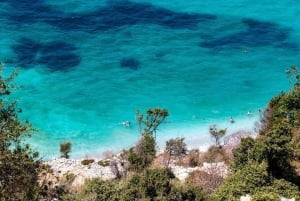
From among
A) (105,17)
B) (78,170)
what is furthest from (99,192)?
(105,17)

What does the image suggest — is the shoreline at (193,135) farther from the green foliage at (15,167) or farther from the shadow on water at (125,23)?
the green foliage at (15,167)

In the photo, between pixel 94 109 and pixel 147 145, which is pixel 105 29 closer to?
pixel 94 109

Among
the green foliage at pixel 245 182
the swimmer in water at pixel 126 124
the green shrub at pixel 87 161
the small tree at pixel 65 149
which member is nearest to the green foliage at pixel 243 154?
the green foliage at pixel 245 182

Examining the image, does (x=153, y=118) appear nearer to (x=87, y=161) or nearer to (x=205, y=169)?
(x=87, y=161)

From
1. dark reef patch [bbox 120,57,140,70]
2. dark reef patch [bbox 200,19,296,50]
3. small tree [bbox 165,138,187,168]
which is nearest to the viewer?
small tree [bbox 165,138,187,168]

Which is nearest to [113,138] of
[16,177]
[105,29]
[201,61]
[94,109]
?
[94,109]

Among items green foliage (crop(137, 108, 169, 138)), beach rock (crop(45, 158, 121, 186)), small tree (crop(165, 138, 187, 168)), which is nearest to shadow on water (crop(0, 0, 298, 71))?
green foliage (crop(137, 108, 169, 138))

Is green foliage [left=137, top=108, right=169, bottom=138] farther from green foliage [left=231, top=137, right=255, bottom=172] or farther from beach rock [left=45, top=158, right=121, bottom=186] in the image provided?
green foliage [left=231, top=137, right=255, bottom=172]
